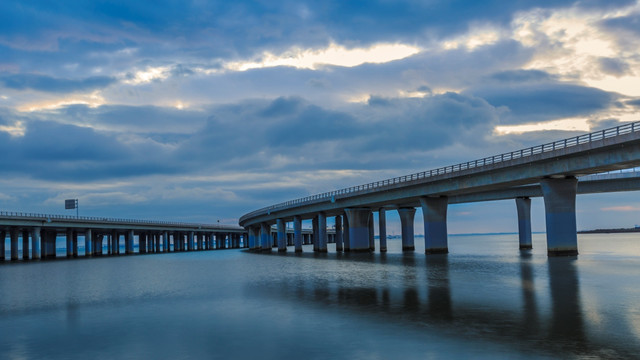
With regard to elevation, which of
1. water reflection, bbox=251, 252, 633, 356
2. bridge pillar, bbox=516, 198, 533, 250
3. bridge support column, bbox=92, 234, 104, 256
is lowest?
bridge support column, bbox=92, 234, 104, 256

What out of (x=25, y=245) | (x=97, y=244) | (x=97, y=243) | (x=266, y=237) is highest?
(x=25, y=245)

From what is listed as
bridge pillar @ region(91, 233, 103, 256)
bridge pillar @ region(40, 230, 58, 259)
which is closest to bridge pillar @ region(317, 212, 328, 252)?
bridge pillar @ region(40, 230, 58, 259)

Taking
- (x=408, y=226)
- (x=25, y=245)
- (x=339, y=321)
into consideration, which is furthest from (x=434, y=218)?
(x=25, y=245)

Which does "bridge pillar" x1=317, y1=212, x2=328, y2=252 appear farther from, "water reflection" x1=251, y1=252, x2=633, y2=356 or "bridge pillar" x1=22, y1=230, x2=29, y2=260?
"water reflection" x1=251, y1=252, x2=633, y2=356

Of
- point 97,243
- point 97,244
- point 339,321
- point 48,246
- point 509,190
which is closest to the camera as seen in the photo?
point 339,321

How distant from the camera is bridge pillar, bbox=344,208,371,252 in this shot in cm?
10819

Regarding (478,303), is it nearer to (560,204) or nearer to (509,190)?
(560,204)

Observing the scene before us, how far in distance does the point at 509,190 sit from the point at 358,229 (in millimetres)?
29363

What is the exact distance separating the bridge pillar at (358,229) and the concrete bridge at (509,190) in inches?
7.7

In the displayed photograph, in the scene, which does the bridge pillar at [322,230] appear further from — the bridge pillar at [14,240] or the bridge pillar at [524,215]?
the bridge pillar at [14,240]

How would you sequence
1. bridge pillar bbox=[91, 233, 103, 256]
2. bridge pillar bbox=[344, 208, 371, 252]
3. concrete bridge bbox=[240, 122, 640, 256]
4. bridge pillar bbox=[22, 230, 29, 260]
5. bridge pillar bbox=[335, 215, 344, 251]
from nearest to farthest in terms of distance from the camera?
concrete bridge bbox=[240, 122, 640, 256] < bridge pillar bbox=[344, 208, 371, 252] < bridge pillar bbox=[22, 230, 29, 260] < bridge pillar bbox=[335, 215, 344, 251] < bridge pillar bbox=[91, 233, 103, 256]

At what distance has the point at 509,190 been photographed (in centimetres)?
10356

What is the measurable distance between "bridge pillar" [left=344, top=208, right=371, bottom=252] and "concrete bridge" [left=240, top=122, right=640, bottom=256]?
0.64ft

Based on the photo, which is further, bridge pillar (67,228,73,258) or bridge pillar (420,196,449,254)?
bridge pillar (67,228,73,258)
